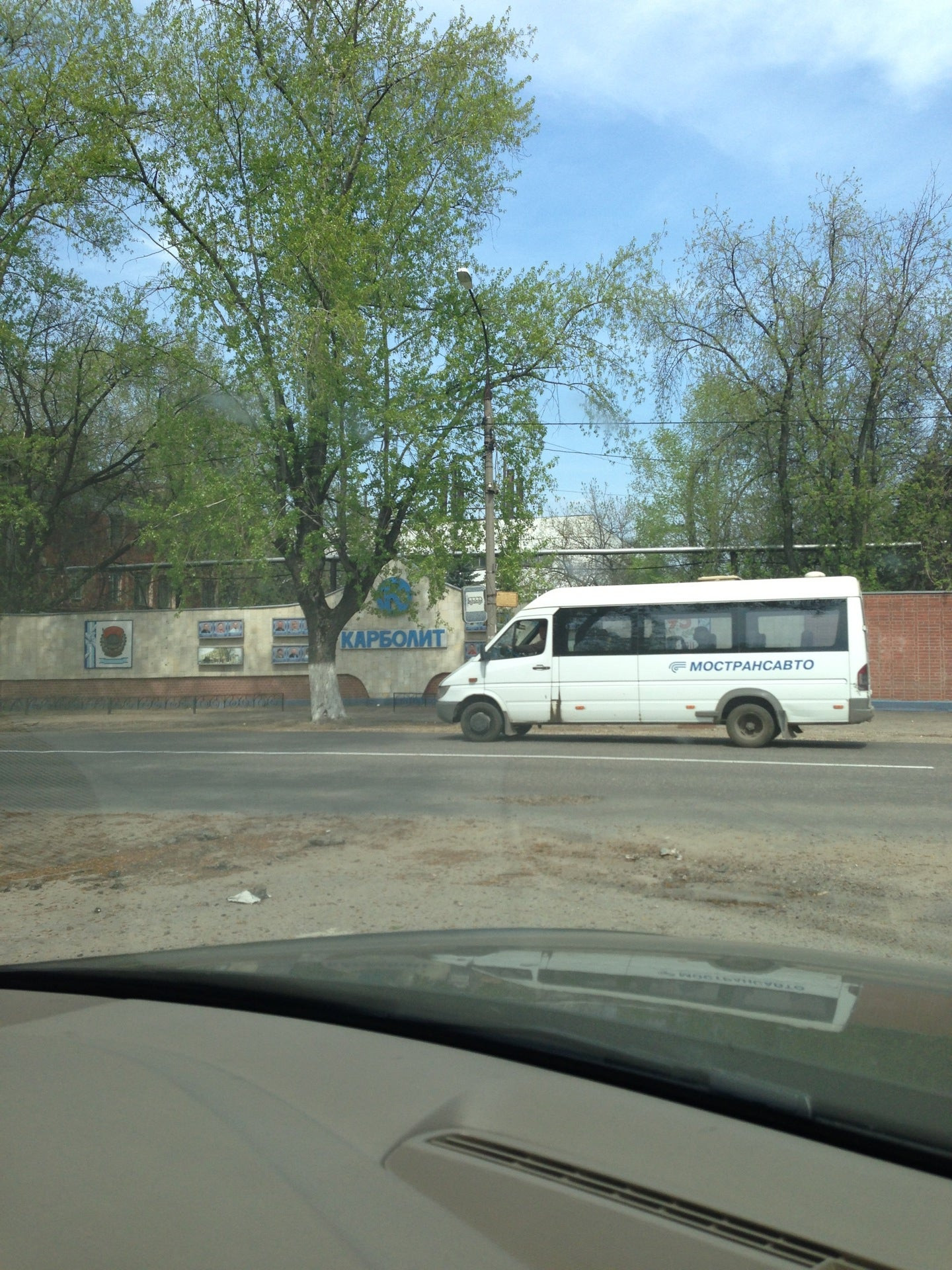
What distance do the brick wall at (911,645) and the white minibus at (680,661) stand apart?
36.5ft

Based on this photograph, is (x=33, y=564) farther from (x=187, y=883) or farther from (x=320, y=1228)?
(x=320, y=1228)

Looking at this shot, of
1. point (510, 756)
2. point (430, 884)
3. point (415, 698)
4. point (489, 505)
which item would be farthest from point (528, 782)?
point (415, 698)

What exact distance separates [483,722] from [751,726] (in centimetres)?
425

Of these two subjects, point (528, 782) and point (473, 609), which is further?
point (473, 609)

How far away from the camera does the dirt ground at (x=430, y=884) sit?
235 inches

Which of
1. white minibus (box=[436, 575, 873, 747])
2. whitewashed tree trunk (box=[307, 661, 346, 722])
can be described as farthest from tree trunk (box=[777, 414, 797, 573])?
whitewashed tree trunk (box=[307, 661, 346, 722])

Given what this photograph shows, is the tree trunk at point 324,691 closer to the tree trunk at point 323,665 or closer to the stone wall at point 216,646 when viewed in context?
the tree trunk at point 323,665

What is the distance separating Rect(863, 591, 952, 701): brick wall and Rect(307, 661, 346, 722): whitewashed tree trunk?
13.3 m

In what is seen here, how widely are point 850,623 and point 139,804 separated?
1058 cm

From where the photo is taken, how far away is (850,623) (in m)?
15.8

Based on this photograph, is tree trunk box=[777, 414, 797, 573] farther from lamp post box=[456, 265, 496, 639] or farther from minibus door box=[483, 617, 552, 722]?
minibus door box=[483, 617, 552, 722]

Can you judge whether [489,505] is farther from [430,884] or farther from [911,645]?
[430,884]

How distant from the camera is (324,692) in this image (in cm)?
2384

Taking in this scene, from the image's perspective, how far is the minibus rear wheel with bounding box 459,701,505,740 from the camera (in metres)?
17.2
